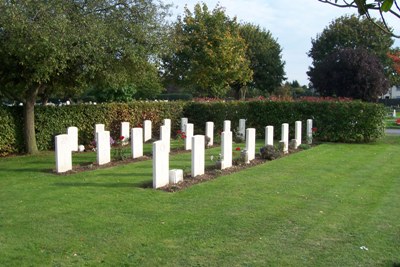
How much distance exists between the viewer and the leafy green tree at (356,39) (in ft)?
153

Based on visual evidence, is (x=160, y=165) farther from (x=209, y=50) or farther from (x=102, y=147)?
(x=209, y=50)

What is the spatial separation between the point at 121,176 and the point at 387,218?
234 inches

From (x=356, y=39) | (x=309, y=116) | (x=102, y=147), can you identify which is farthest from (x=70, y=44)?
(x=356, y=39)

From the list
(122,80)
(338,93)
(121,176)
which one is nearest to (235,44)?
(338,93)

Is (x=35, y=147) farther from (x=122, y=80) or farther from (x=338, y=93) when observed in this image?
(x=338, y=93)

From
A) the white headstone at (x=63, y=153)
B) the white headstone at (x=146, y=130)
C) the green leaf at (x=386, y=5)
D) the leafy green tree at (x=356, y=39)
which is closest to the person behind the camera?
the green leaf at (x=386, y=5)

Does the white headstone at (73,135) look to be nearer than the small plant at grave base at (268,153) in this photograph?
No

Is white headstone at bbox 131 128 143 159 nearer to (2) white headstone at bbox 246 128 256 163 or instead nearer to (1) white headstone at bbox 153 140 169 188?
(2) white headstone at bbox 246 128 256 163

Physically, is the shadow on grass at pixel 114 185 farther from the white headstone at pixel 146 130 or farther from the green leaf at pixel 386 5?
the white headstone at pixel 146 130

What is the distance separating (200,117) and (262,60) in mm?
24773

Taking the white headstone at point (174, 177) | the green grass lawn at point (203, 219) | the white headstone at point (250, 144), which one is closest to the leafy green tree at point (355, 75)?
the white headstone at point (250, 144)

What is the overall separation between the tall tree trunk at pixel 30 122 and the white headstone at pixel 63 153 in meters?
4.20

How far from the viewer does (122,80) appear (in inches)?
577

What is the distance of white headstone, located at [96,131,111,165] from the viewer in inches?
468
